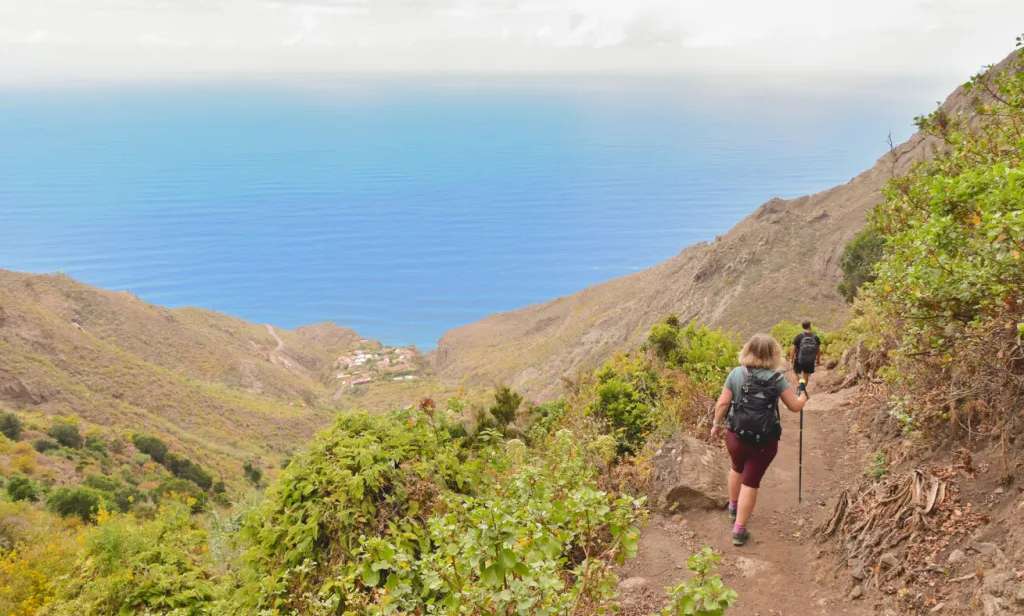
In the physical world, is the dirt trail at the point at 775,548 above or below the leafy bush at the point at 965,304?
below

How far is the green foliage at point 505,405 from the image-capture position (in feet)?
44.1

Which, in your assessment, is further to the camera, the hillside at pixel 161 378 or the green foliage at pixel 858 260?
the hillside at pixel 161 378

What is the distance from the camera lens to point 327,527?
18.3ft

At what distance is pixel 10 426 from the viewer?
36.2m

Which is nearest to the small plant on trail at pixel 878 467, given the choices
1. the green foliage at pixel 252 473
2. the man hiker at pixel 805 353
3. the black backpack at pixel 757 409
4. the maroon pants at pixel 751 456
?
the maroon pants at pixel 751 456

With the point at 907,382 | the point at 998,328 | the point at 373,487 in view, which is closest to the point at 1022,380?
the point at 998,328

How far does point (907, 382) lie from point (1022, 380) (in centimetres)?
141

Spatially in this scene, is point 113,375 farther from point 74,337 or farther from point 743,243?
point 743,243

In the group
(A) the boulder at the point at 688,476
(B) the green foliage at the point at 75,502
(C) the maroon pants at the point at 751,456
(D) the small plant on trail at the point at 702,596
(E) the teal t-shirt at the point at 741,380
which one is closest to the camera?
(D) the small plant on trail at the point at 702,596

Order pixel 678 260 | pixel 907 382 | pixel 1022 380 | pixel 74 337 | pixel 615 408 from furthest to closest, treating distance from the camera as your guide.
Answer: pixel 678 260 → pixel 74 337 → pixel 615 408 → pixel 907 382 → pixel 1022 380

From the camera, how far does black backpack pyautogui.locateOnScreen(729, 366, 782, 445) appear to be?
18.3 feet

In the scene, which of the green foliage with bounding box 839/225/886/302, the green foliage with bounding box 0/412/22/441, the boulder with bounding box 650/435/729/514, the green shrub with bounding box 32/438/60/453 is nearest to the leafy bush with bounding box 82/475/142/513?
the green shrub with bounding box 32/438/60/453

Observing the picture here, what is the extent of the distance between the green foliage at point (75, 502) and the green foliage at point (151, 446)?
1167cm

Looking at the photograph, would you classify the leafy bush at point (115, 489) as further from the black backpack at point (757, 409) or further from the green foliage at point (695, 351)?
the black backpack at point (757, 409)
